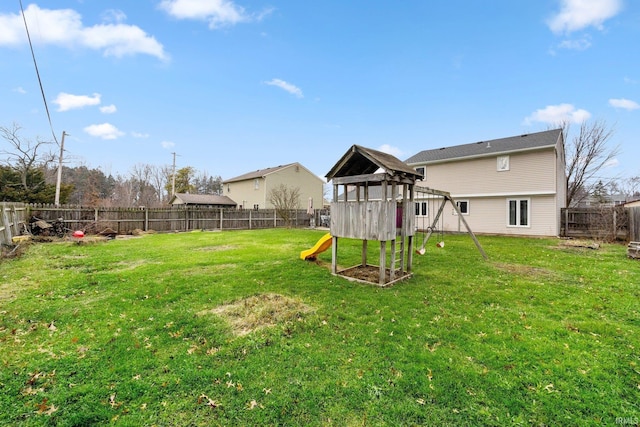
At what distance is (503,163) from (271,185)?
20.9 meters

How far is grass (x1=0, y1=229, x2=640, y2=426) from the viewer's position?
258cm

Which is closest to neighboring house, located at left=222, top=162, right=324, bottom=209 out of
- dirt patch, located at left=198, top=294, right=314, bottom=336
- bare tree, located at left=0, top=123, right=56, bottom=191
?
bare tree, located at left=0, top=123, right=56, bottom=191

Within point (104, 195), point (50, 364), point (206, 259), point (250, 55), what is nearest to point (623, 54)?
point (250, 55)

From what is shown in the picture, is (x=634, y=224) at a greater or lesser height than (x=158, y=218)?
lesser

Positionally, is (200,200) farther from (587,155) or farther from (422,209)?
(587,155)

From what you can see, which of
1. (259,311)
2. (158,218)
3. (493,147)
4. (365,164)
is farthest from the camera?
(158,218)

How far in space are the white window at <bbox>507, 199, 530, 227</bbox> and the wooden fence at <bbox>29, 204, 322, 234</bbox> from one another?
591 inches

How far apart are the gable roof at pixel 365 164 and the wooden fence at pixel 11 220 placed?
11.4 m

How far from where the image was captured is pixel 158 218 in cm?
1842

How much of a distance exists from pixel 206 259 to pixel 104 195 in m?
51.1

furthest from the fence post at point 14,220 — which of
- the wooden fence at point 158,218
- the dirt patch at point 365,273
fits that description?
the dirt patch at point 365,273

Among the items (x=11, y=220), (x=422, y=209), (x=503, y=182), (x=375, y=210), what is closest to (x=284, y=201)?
(x=422, y=209)

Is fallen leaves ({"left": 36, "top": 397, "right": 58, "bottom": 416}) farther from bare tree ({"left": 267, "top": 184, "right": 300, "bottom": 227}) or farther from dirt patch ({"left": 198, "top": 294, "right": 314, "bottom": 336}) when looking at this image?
bare tree ({"left": 267, "top": 184, "right": 300, "bottom": 227})

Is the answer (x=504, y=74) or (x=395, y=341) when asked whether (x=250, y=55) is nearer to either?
(x=504, y=74)
